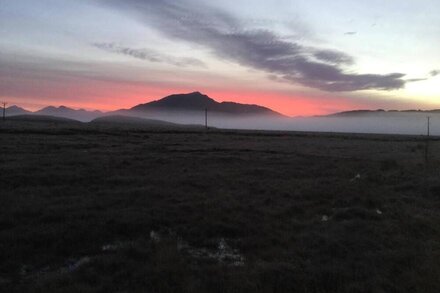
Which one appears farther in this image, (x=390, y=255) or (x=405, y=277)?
(x=390, y=255)

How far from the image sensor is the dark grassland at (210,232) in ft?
31.1

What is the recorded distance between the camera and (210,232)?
13.7 m

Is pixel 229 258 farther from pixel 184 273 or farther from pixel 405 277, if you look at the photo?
pixel 405 277

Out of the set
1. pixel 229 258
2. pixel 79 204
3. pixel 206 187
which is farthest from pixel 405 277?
pixel 206 187

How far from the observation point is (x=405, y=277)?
32.5ft

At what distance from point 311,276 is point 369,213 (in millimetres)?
7775

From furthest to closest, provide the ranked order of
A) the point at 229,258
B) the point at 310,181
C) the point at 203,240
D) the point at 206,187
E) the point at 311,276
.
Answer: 1. the point at 310,181
2. the point at 206,187
3. the point at 203,240
4. the point at 229,258
5. the point at 311,276

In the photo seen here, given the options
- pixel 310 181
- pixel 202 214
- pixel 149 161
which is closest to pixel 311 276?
pixel 202 214

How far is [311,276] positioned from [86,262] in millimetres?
5214

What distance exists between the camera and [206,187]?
2227 centimetres

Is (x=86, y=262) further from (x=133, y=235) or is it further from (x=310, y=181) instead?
(x=310, y=181)

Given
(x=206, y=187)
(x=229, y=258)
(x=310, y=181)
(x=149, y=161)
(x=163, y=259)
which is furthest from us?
(x=149, y=161)

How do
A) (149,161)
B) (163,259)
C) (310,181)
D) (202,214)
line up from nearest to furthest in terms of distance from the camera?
1. (163,259)
2. (202,214)
3. (310,181)
4. (149,161)

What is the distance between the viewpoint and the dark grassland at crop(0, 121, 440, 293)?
31.1 ft
